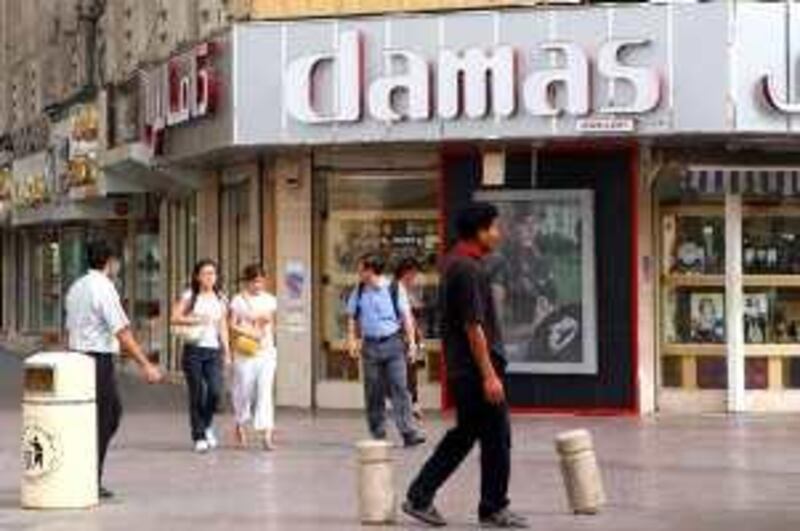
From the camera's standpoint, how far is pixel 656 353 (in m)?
20.8

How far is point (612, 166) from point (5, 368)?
14763 mm

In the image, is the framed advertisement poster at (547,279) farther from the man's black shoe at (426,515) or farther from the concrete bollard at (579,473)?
the man's black shoe at (426,515)

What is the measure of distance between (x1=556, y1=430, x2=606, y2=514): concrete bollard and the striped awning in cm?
896

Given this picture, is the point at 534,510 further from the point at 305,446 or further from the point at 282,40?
the point at 282,40

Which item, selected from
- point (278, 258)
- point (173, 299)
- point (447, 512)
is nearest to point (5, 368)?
point (173, 299)

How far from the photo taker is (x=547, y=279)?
20766mm

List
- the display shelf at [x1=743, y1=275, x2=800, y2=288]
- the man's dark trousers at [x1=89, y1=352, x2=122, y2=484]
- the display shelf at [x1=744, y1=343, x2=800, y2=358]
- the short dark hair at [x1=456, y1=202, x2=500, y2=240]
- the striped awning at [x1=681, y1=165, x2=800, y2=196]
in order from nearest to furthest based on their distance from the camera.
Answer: the short dark hair at [x1=456, y1=202, x2=500, y2=240] < the man's dark trousers at [x1=89, y1=352, x2=122, y2=484] < the striped awning at [x1=681, y1=165, x2=800, y2=196] < the display shelf at [x1=744, y1=343, x2=800, y2=358] < the display shelf at [x1=743, y1=275, x2=800, y2=288]

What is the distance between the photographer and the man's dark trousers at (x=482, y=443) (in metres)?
11.3

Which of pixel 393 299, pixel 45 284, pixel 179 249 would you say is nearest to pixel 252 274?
pixel 393 299

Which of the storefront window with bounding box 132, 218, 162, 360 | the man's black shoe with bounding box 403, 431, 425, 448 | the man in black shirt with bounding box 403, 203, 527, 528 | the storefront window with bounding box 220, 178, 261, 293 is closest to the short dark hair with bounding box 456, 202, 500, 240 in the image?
the man in black shirt with bounding box 403, 203, 527, 528

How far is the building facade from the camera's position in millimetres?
19328

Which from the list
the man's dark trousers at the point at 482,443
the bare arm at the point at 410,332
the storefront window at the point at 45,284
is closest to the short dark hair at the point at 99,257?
the man's dark trousers at the point at 482,443

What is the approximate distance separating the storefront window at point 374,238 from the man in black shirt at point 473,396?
9876 mm

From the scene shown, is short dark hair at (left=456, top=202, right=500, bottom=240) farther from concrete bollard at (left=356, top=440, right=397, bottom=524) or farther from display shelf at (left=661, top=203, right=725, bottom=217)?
display shelf at (left=661, top=203, right=725, bottom=217)
